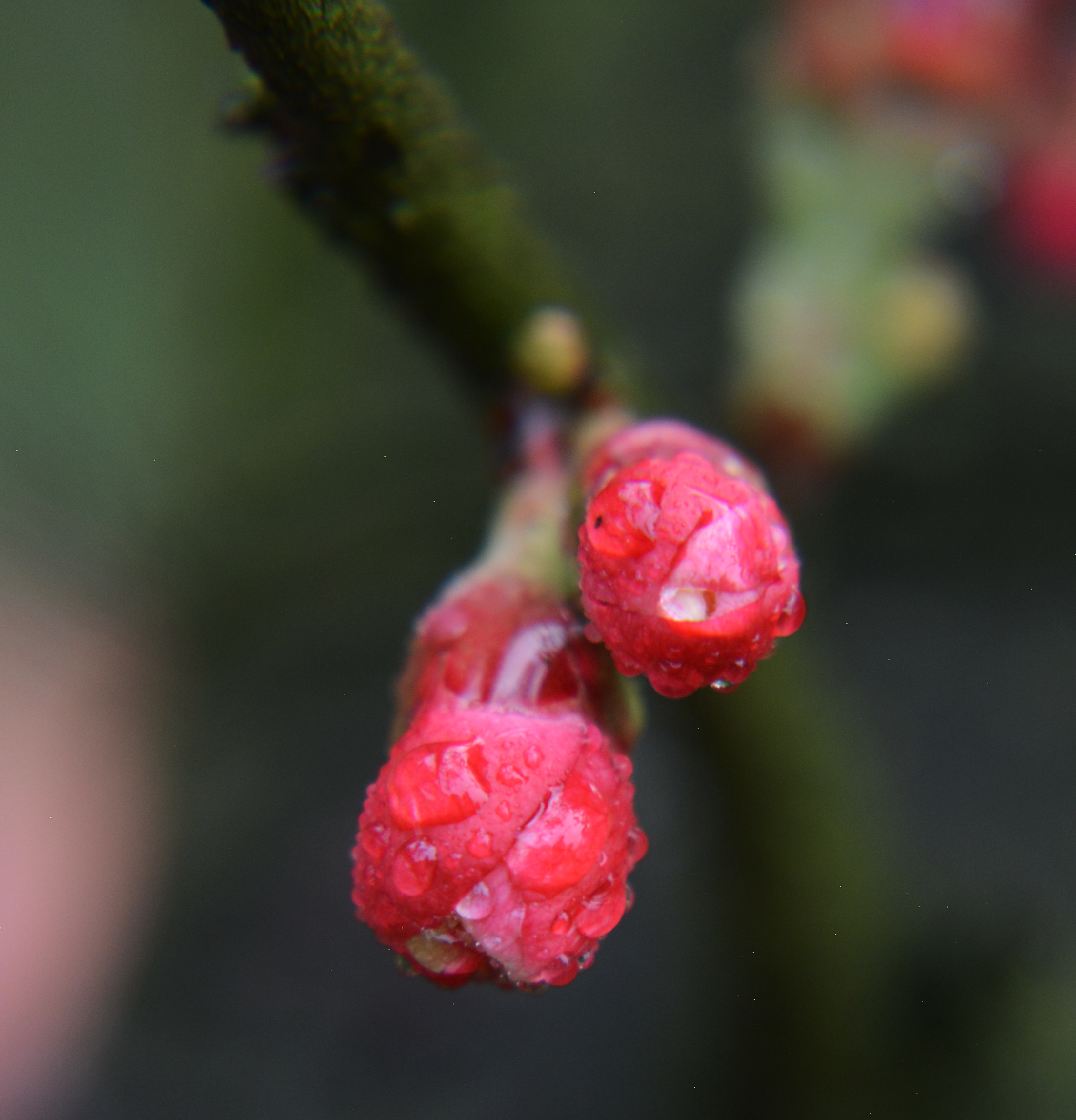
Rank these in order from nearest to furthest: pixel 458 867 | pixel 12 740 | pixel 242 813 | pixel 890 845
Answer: pixel 458 867 → pixel 890 845 → pixel 242 813 → pixel 12 740

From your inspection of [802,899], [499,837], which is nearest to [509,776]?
[499,837]

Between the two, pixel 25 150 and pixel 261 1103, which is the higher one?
pixel 25 150

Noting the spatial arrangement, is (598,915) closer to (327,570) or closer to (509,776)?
(509,776)

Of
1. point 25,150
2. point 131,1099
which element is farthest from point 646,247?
point 131,1099

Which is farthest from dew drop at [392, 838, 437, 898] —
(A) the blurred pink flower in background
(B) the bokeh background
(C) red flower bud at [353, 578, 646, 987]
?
(A) the blurred pink flower in background

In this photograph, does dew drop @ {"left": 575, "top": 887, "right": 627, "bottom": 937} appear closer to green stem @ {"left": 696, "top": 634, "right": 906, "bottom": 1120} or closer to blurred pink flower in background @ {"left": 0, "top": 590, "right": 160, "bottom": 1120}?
green stem @ {"left": 696, "top": 634, "right": 906, "bottom": 1120}

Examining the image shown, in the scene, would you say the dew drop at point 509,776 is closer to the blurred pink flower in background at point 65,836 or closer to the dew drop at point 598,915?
the dew drop at point 598,915

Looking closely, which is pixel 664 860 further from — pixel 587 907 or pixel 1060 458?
pixel 587 907
